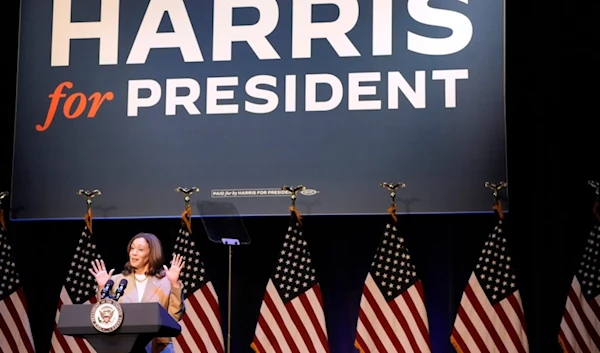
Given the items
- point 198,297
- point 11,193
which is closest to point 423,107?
point 198,297

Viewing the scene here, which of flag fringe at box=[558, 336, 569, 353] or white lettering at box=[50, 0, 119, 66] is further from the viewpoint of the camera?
white lettering at box=[50, 0, 119, 66]

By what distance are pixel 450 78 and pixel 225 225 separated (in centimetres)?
195

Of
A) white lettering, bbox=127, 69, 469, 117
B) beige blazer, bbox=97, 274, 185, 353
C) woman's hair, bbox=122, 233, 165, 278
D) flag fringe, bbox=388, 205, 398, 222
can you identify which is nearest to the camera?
beige blazer, bbox=97, 274, 185, 353

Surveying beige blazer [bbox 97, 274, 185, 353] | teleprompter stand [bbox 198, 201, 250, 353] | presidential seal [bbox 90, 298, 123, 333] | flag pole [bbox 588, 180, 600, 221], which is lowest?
beige blazer [bbox 97, 274, 185, 353]

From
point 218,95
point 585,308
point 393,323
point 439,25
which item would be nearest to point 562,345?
point 585,308

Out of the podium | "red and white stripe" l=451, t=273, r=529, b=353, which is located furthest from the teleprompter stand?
the podium

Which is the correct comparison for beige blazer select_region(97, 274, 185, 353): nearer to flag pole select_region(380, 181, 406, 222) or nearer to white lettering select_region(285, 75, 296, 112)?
flag pole select_region(380, 181, 406, 222)

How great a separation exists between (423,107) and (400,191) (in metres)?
0.65

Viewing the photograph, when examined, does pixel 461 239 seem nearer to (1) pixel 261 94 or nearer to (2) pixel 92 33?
(1) pixel 261 94

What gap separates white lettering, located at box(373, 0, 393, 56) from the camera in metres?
6.83

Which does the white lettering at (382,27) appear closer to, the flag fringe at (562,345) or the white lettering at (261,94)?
the white lettering at (261,94)

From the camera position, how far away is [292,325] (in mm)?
6582

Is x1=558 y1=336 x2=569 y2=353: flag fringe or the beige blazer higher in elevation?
the beige blazer

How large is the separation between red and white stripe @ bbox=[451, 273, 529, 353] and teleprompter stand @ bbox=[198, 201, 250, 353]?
63.3 inches
